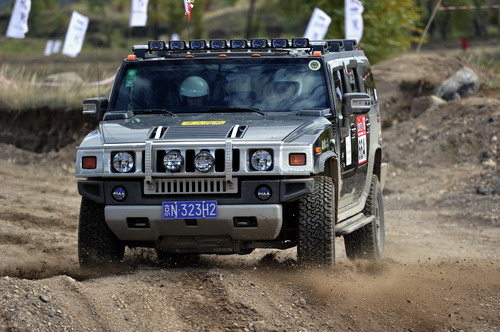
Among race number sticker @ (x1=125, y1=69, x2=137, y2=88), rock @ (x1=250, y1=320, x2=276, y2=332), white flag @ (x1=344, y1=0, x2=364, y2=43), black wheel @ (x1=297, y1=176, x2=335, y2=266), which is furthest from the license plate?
white flag @ (x1=344, y1=0, x2=364, y2=43)

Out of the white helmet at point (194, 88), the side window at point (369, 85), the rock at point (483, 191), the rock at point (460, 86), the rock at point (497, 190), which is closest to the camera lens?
the white helmet at point (194, 88)

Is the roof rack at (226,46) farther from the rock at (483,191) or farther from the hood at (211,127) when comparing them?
the rock at (483,191)

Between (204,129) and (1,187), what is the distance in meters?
9.31

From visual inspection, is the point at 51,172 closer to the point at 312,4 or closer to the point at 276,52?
the point at 276,52

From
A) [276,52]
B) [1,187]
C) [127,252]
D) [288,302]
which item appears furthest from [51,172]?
[288,302]

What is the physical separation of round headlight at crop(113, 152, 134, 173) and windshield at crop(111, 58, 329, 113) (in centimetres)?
113

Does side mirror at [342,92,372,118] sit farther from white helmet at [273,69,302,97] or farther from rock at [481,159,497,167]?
rock at [481,159,497,167]

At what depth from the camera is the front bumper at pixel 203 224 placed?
26.2ft

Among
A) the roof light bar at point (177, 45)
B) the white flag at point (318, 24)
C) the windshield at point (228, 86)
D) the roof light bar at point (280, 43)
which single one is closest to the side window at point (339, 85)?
the windshield at point (228, 86)

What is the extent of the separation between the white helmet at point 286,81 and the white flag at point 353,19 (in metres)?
15.6

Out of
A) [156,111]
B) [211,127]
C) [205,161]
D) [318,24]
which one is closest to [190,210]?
[205,161]

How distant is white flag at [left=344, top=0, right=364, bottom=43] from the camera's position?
24.6 m

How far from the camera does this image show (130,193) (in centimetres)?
815

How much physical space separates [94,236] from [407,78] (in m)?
17.6
